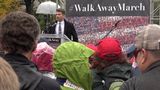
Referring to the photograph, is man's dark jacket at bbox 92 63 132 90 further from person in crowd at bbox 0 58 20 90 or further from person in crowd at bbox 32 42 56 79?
person in crowd at bbox 0 58 20 90

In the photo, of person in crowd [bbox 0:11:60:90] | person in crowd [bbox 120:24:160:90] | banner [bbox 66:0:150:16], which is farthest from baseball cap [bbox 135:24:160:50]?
banner [bbox 66:0:150:16]

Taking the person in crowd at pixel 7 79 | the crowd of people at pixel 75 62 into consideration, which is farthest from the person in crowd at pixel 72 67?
the person in crowd at pixel 7 79

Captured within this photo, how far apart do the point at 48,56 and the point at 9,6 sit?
35.6 metres

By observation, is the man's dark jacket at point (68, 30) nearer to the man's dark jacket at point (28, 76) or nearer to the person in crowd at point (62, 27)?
the person in crowd at point (62, 27)

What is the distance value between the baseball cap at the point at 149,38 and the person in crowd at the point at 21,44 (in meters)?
0.64

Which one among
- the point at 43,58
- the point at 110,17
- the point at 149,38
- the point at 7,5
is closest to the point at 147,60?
the point at 149,38

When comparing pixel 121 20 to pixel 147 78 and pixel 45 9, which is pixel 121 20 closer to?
pixel 147 78

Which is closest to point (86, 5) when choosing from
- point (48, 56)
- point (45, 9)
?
point (48, 56)

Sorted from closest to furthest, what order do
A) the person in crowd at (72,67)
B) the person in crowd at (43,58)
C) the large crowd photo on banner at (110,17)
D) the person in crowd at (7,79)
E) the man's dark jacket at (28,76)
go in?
the person in crowd at (7,79) < the man's dark jacket at (28,76) < the person in crowd at (72,67) < the person in crowd at (43,58) < the large crowd photo on banner at (110,17)

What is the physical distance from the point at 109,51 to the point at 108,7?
6890mm

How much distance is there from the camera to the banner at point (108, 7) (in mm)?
11062

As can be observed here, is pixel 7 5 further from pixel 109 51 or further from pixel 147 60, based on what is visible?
pixel 147 60

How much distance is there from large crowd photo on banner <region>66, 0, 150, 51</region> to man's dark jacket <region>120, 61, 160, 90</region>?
749 cm

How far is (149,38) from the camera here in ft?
11.4
